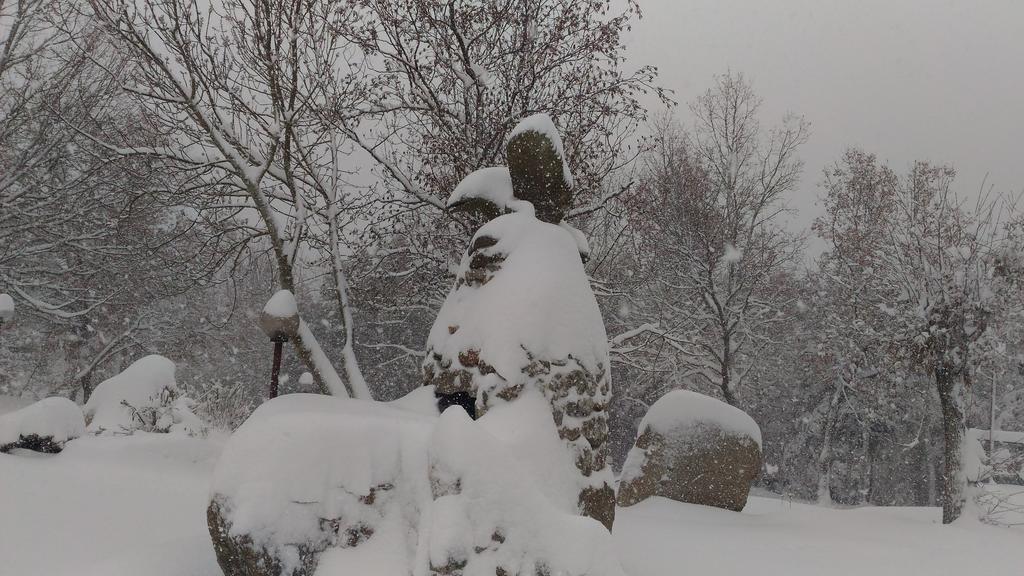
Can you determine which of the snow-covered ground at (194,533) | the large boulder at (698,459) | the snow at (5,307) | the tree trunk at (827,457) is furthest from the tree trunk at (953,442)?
the snow at (5,307)

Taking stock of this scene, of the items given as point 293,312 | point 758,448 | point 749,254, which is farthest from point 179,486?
point 749,254

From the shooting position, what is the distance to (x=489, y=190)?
4.49m

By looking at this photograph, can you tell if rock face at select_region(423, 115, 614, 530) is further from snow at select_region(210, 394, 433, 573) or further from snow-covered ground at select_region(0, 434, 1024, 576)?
snow-covered ground at select_region(0, 434, 1024, 576)

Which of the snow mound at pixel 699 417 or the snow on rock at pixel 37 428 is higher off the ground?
the snow mound at pixel 699 417

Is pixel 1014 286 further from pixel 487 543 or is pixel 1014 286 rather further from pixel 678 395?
pixel 487 543

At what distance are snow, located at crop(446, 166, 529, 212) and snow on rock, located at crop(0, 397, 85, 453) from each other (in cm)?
506

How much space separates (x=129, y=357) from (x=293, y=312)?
→ 1717 centimetres

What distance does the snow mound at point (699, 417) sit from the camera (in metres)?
8.48

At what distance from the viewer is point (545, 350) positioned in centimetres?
361

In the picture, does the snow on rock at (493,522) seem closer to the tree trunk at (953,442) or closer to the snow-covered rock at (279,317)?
the snow-covered rock at (279,317)

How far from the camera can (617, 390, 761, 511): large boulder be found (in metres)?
8.32

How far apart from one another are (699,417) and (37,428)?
814 centimetres

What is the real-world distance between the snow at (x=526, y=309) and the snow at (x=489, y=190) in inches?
11.5

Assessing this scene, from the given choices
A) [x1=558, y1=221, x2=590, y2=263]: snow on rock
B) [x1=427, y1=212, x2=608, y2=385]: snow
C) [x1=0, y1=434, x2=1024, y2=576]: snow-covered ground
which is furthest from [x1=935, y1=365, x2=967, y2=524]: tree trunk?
[x1=427, y1=212, x2=608, y2=385]: snow
